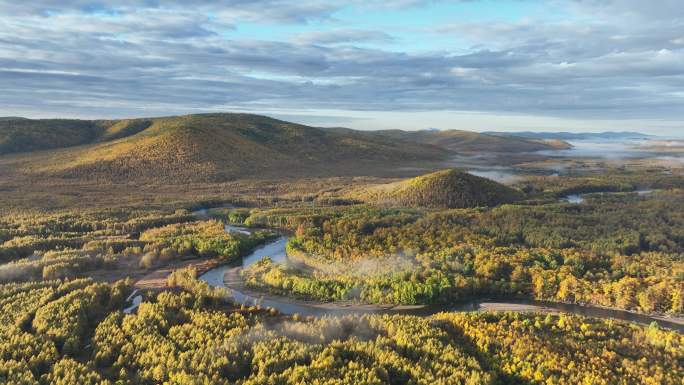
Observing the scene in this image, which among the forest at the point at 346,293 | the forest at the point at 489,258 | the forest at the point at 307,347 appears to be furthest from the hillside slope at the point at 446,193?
the forest at the point at 307,347

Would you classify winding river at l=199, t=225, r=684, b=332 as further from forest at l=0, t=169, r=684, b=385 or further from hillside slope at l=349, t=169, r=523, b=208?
hillside slope at l=349, t=169, r=523, b=208

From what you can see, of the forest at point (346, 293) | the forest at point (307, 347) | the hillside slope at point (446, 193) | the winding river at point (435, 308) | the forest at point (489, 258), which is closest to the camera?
the forest at point (307, 347)

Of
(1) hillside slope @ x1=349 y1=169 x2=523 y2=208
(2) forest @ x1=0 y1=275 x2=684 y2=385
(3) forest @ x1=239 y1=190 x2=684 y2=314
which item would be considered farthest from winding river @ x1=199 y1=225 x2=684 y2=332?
(1) hillside slope @ x1=349 y1=169 x2=523 y2=208

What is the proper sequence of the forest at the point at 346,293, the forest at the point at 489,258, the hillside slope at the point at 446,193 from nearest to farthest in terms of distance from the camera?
1. the forest at the point at 346,293
2. the forest at the point at 489,258
3. the hillside slope at the point at 446,193

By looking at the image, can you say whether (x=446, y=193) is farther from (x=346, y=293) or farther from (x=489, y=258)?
(x=346, y=293)

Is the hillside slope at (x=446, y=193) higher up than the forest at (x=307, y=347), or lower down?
higher up

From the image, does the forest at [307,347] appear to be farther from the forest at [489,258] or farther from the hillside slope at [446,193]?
the hillside slope at [446,193]

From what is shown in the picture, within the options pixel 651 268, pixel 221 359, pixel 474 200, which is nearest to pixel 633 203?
pixel 474 200

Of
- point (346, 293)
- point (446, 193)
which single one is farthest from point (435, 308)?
point (446, 193)

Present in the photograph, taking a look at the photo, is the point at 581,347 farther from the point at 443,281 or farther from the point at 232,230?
the point at 232,230
